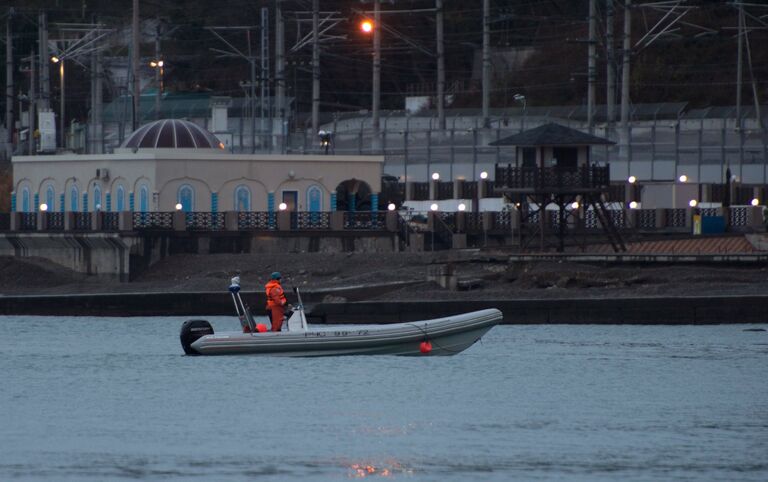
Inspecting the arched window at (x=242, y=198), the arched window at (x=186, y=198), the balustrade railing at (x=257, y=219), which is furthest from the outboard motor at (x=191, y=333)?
the arched window at (x=242, y=198)

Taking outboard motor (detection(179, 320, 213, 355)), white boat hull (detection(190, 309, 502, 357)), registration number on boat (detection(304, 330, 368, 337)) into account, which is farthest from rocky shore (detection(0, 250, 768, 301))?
outboard motor (detection(179, 320, 213, 355))

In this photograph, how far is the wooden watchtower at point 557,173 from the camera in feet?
221

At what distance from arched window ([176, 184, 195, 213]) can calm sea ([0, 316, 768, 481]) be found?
21.4m

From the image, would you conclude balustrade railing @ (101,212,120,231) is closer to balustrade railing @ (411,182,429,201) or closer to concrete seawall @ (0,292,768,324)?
concrete seawall @ (0,292,768,324)

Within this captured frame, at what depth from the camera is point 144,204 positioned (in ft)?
249

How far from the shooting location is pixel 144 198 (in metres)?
75.9

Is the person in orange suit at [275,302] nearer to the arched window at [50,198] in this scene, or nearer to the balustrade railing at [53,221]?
the balustrade railing at [53,221]

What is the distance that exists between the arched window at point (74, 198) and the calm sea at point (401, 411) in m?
24.5

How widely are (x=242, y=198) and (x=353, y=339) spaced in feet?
111

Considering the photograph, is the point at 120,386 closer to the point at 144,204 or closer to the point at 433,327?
the point at 433,327

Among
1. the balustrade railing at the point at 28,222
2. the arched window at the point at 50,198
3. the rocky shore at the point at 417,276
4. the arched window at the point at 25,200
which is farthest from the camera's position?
the arched window at the point at 25,200

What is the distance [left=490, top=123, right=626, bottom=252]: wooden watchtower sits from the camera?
67.4 meters

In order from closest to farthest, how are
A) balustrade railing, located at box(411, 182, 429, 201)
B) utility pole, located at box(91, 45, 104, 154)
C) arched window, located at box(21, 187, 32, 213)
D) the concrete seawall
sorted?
the concrete seawall, arched window, located at box(21, 187, 32, 213), balustrade railing, located at box(411, 182, 429, 201), utility pole, located at box(91, 45, 104, 154)

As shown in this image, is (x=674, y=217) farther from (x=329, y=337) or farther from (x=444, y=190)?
(x=329, y=337)
